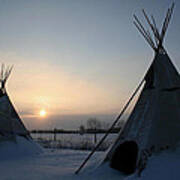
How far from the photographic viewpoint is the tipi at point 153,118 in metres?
5.23

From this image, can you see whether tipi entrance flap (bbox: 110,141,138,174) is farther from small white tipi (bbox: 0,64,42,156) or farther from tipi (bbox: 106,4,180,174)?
small white tipi (bbox: 0,64,42,156)

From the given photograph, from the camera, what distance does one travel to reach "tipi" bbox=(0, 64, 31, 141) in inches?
413

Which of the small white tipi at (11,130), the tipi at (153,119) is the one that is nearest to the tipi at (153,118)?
the tipi at (153,119)

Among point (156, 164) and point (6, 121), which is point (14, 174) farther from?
point (6, 121)

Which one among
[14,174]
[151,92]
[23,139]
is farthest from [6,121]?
[151,92]

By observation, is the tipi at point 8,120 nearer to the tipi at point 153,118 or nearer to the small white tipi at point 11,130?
the small white tipi at point 11,130

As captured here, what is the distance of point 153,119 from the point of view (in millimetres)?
5637

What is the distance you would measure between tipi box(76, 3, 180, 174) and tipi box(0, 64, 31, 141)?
5788 mm

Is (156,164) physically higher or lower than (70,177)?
higher

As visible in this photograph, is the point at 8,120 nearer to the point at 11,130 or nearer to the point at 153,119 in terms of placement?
the point at 11,130

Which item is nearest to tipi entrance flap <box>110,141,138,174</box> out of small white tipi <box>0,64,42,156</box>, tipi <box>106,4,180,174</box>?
tipi <box>106,4,180,174</box>

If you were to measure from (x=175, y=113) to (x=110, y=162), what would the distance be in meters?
2.24

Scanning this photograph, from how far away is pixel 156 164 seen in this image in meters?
4.65

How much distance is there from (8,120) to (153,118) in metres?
7.87
